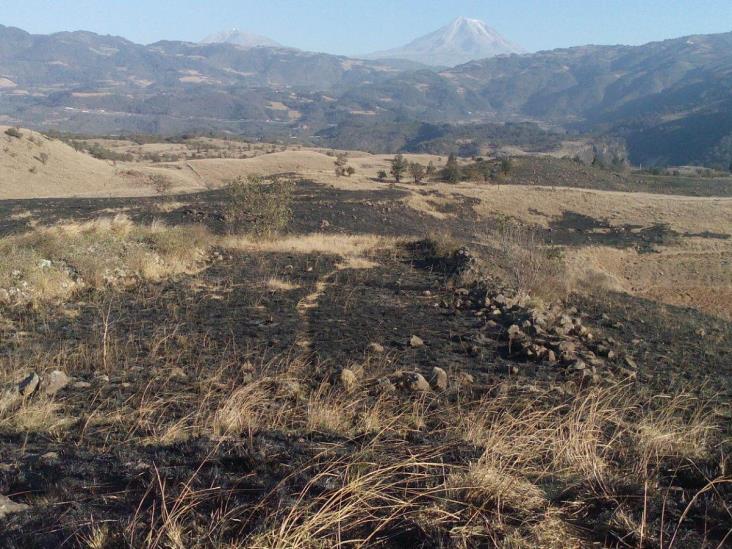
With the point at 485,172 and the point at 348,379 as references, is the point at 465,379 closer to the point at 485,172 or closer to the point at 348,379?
the point at 348,379

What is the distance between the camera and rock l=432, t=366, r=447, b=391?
16.2 ft

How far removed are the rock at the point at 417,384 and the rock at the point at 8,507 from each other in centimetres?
307

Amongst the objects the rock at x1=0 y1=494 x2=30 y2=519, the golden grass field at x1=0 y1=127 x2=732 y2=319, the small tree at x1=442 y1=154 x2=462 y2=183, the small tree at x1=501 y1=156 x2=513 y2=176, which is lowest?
the golden grass field at x1=0 y1=127 x2=732 y2=319

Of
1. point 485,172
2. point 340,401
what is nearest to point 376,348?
point 340,401

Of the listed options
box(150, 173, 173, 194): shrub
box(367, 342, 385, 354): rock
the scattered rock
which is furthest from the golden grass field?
the scattered rock

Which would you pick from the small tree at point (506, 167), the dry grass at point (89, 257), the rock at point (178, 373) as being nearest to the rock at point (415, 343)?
the rock at point (178, 373)

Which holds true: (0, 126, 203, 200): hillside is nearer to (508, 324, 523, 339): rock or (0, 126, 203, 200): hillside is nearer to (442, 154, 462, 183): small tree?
(442, 154, 462, 183): small tree

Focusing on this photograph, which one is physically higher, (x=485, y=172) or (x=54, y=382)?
(x=485, y=172)

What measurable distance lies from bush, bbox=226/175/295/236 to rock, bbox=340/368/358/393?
11456 mm

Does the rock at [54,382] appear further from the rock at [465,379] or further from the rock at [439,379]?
the rock at [465,379]

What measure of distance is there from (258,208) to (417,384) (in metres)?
13.3

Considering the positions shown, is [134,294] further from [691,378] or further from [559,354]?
[691,378]

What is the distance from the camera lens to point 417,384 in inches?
190

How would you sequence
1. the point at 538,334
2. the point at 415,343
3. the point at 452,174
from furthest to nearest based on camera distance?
the point at 452,174 → the point at 538,334 → the point at 415,343
